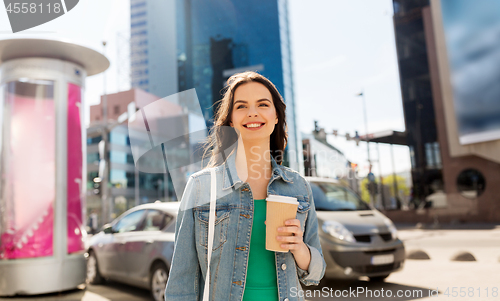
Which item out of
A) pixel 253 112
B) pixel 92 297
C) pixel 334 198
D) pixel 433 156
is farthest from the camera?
pixel 433 156

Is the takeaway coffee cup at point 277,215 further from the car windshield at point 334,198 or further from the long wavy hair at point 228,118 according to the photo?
the car windshield at point 334,198

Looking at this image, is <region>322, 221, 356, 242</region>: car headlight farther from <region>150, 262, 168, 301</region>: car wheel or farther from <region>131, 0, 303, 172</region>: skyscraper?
<region>150, 262, 168, 301</region>: car wheel

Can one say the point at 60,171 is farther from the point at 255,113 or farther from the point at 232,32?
the point at 255,113

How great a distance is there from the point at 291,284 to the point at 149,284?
13.9ft

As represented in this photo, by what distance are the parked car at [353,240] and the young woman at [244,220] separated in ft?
12.1

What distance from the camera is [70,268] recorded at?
20.6 ft

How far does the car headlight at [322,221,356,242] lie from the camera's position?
17.5 ft

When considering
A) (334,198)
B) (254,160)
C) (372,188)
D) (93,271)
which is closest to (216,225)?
(254,160)

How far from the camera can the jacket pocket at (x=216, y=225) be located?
155 cm

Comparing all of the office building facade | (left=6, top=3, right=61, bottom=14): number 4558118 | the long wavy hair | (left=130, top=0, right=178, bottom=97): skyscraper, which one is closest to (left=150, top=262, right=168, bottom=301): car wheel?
(left=130, top=0, right=178, bottom=97): skyscraper

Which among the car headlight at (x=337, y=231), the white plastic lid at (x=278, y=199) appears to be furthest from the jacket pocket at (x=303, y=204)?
the car headlight at (x=337, y=231)

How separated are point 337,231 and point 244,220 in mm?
4051

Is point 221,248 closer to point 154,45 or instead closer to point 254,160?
point 254,160

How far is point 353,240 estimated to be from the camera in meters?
5.33
